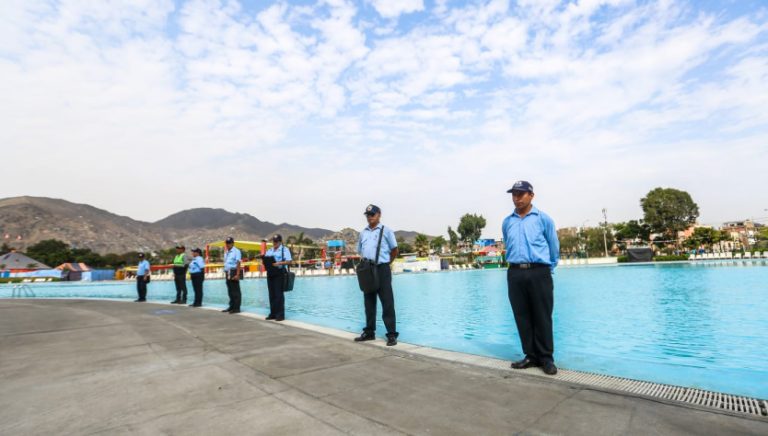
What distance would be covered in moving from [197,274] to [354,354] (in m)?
8.03

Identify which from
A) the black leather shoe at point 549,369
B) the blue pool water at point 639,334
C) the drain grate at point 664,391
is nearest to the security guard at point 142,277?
the blue pool water at point 639,334

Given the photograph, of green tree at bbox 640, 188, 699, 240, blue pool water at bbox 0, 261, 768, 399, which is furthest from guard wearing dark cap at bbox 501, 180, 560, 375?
green tree at bbox 640, 188, 699, 240

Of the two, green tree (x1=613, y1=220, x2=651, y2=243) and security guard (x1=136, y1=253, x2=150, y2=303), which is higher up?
green tree (x1=613, y1=220, x2=651, y2=243)

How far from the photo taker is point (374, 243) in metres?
5.45

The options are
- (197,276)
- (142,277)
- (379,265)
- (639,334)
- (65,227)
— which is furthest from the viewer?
(65,227)

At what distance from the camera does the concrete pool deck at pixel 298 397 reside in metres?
2.20

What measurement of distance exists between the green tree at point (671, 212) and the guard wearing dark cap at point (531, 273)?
79.3 m

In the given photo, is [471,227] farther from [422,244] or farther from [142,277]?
[142,277]

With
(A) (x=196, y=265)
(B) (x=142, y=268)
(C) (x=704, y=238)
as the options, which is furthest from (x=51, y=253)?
(C) (x=704, y=238)

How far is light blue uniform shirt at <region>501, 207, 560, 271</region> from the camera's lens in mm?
3746

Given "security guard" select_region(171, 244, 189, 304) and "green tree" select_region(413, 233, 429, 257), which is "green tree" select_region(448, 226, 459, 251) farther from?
"security guard" select_region(171, 244, 189, 304)

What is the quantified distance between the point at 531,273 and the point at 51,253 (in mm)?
112602

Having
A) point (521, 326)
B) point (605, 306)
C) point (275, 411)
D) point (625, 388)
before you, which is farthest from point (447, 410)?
point (605, 306)

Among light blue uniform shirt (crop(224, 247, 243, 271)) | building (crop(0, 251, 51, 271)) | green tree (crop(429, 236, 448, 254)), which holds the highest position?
green tree (crop(429, 236, 448, 254))
